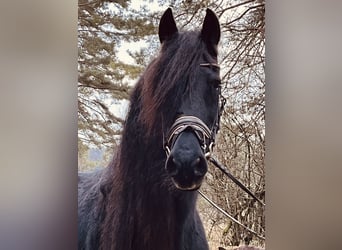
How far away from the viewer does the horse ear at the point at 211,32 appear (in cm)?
233

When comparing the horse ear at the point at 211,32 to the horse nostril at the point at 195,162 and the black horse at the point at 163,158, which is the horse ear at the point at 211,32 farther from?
the horse nostril at the point at 195,162

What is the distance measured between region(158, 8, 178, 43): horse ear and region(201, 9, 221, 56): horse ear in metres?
0.14

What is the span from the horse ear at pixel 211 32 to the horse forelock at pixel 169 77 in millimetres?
37

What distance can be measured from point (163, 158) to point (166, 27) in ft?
1.97

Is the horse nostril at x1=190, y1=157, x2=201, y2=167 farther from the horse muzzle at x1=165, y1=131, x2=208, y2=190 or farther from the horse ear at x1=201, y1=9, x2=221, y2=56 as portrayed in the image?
the horse ear at x1=201, y1=9, x2=221, y2=56

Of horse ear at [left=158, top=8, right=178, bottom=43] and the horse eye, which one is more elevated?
horse ear at [left=158, top=8, right=178, bottom=43]

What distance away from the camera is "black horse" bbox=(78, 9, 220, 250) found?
221 centimetres

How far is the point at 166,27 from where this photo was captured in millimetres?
2336

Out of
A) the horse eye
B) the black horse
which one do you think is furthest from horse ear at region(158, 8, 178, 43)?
the horse eye

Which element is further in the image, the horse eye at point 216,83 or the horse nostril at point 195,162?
the horse eye at point 216,83

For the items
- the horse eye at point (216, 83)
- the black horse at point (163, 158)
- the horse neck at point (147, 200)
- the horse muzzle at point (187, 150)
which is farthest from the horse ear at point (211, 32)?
the horse neck at point (147, 200)
